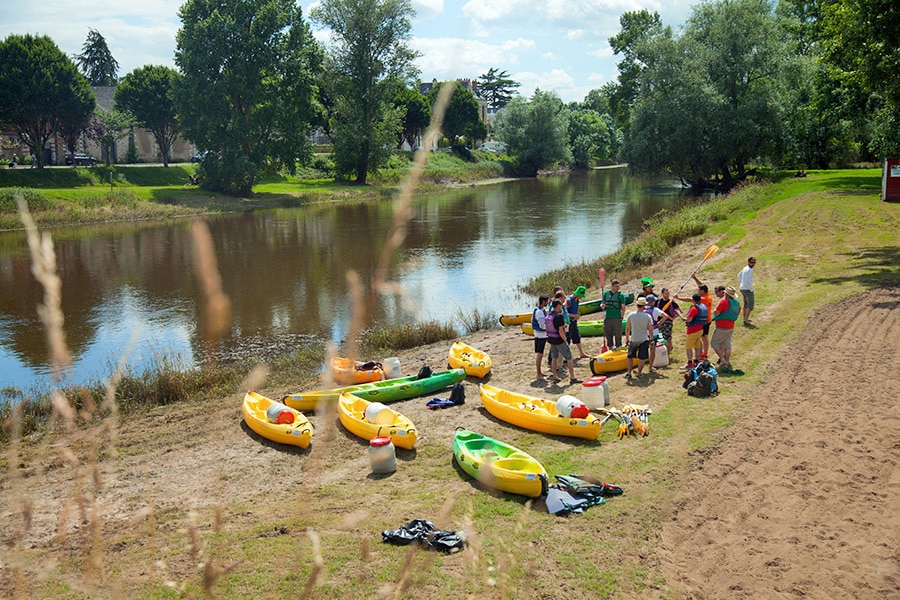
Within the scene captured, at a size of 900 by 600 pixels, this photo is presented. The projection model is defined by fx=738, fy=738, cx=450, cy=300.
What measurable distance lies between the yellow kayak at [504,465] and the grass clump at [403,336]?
30.6ft

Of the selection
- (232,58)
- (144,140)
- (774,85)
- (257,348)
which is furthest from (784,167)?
(144,140)

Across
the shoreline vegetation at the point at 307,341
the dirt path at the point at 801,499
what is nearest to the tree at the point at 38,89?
the shoreline vegetation at the point at 307,341

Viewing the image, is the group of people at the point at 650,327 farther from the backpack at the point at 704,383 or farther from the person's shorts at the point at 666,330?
the backpack at the point at 704,383

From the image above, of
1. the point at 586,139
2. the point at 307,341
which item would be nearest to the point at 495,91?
the point at 586,139

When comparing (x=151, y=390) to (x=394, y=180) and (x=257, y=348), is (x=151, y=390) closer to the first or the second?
(x=257, y=348)

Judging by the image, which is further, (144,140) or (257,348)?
(144,140)

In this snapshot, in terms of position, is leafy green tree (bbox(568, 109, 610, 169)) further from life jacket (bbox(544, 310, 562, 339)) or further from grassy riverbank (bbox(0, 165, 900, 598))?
life jacket (bbox(544, 310, 562, 339))

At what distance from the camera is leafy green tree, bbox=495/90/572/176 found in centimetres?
8656

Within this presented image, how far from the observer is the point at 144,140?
260ft

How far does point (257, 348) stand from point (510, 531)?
1372 cm

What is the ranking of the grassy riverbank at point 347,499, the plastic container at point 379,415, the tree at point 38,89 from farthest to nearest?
the tree at point 38,89
the plastic container at point 379,415
the grassy riverbank at point 347,499

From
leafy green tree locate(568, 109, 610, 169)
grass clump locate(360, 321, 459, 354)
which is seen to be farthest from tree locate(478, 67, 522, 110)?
grass clump locate(360, 321, 459, 354)

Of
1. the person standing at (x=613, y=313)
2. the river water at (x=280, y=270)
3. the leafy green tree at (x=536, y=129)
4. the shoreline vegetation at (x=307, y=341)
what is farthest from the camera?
the leafy green tree at (x=536, y=129)

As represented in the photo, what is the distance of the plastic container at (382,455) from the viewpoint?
38.4 feet
